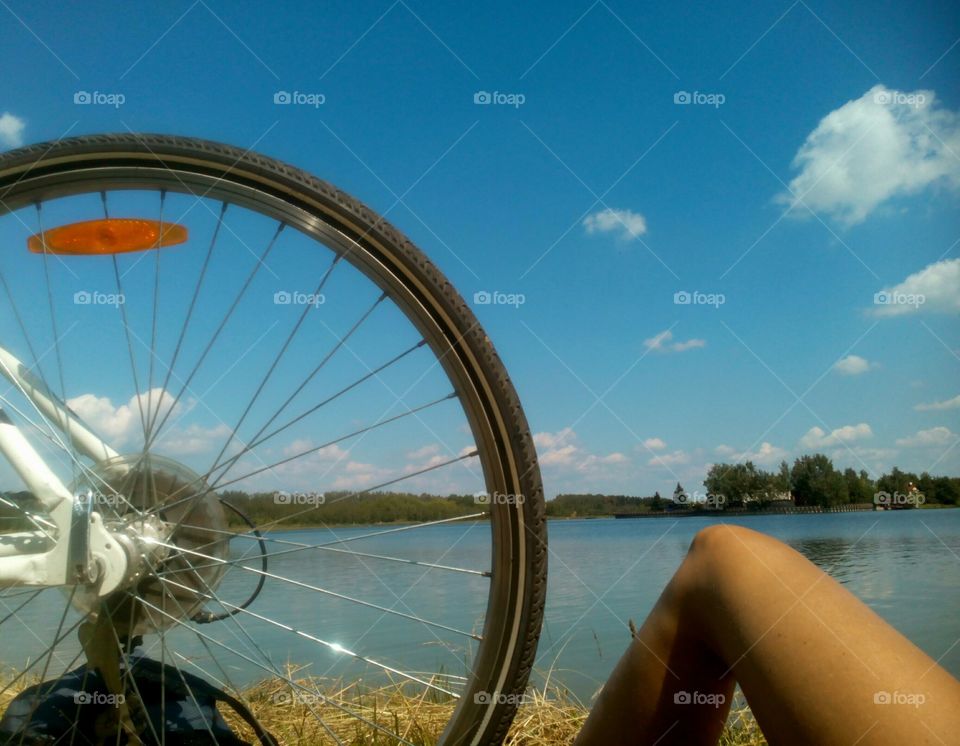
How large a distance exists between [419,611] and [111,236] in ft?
3.98

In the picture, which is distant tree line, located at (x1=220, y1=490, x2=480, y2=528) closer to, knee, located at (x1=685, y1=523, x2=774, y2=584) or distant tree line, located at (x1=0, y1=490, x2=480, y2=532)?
distant tree line, located at (x1=0, y1=490, x2=480, y2=532)

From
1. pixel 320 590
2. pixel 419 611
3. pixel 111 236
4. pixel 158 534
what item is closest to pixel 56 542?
pixel 158 534

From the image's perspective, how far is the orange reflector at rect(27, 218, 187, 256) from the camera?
1722 mm

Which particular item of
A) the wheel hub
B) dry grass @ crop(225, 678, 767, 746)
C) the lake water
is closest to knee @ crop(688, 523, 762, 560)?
the lake water

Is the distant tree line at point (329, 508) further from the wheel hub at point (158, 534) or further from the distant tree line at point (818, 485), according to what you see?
the distant tree line at point (818, 485)

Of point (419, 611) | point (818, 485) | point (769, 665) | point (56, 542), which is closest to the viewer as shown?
point (769, 665)

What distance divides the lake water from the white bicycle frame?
0.15 meters

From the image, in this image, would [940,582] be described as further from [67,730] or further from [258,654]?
[67,730]

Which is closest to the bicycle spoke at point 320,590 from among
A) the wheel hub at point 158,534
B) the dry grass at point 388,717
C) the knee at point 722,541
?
the wheel hub at point 158,534

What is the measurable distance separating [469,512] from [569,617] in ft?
6.55

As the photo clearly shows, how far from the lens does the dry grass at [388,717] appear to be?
6.67 ft

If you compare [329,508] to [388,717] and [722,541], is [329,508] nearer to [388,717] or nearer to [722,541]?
[388,717]

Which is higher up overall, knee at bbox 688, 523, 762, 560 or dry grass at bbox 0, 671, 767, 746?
knee at bbox 688, 523, 762, 560

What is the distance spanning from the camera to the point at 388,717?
7.14ft
